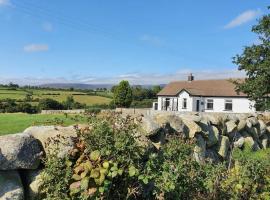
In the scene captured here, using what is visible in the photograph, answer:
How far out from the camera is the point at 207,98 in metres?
61.7

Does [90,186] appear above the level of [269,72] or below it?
below

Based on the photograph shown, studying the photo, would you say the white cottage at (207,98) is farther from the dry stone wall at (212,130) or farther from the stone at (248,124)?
the stone at (248,124)

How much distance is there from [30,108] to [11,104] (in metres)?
4.30

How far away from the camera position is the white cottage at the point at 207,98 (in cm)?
5872

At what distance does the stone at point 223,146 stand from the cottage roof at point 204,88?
45.5 metres

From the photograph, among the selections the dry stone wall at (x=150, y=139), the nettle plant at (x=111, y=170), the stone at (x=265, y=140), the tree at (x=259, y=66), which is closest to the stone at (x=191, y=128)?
the dry stone wall at (x=150, y=139)

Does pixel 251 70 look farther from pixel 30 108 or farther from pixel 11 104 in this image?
pixel 11 104

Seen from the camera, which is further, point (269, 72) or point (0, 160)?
point (269, 72)

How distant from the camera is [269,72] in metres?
29.2

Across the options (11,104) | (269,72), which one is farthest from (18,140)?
(11,104)

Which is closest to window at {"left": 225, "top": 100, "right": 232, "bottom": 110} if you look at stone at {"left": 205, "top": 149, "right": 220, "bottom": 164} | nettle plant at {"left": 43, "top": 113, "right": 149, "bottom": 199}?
stone at {"left": 205, "top": 149, "right": 220, "bottom": 164}

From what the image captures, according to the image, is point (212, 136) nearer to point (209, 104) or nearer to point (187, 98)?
point (187, 98)

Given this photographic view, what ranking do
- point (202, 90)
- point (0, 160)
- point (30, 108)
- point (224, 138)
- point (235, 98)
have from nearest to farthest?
point (0, 160) < point (224, 138) < point (30, 108) < point (235, 98) < point (202, 90)

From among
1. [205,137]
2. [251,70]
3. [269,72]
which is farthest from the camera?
[251,70]
